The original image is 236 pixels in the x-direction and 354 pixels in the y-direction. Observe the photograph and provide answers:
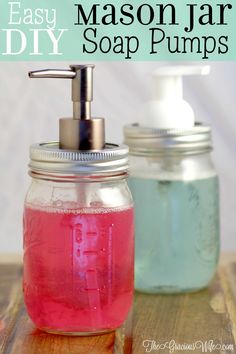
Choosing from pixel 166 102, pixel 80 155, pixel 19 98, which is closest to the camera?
pixel 80 155

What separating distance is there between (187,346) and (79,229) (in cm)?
11

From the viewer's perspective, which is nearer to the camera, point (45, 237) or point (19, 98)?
point (45, 237)

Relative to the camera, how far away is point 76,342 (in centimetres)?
63

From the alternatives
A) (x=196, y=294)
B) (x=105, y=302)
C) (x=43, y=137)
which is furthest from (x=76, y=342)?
(x=43, y=137)

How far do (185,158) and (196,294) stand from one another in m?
0.12

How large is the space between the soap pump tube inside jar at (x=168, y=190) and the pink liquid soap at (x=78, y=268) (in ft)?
0.33

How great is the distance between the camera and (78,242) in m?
0.63

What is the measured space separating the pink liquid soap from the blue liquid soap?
0.33 ft

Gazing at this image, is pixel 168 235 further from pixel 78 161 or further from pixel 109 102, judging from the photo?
pixel 109 102

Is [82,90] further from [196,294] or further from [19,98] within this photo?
[19,98]

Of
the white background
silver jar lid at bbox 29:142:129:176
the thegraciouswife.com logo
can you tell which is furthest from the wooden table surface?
the white background

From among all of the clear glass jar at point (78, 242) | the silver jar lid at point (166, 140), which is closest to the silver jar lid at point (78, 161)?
the clear glass jar at point (78, 242)

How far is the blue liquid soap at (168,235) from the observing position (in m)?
0.74

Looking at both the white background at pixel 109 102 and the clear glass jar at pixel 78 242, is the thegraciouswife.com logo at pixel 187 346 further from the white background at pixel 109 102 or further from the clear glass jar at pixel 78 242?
the white background at pixel 109 102
